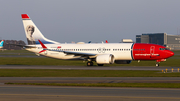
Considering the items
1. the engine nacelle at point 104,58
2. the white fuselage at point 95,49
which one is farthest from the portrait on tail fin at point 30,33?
the engine nacelle at point 104,58

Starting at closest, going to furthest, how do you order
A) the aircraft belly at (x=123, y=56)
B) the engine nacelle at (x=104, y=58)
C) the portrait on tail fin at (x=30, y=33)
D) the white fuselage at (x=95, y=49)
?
the engine nacelle at (x=104, y=58), the aircraft belly at (x=123, y=56), the white fuselage at (x=95, y=49), the portrait on tail fin at (x=30, y=33)

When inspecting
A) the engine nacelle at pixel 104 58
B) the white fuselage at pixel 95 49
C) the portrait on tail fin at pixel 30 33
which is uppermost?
the portrait on tail fin at pixel 30 33

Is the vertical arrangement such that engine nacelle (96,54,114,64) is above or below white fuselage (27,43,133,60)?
below

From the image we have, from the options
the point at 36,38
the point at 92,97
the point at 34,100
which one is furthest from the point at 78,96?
the point at 36,38

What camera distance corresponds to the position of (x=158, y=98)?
50.3 feet

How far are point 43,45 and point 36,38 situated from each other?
14.0 ft

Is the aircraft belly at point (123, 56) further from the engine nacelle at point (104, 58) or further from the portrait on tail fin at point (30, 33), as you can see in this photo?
the portrait on tail fin at point (30, 33)

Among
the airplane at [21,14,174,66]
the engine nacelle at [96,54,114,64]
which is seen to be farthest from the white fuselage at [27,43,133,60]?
the engine nacelle at [96,54,114,64]

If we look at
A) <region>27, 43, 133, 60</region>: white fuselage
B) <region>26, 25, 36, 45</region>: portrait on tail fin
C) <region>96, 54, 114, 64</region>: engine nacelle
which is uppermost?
<region>26, 25, 36, 45</region>: portrait on tail fin

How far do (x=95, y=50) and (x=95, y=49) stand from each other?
0.18 m

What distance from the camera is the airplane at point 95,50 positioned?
44.3 m

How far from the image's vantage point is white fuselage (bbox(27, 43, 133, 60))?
45188mm

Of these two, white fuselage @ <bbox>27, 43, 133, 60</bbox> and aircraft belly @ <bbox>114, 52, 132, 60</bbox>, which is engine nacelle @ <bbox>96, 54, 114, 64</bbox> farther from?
white fuselage @ <bbox>27, 43, 133, 60</bbox>

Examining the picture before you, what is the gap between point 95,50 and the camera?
1855 inches
